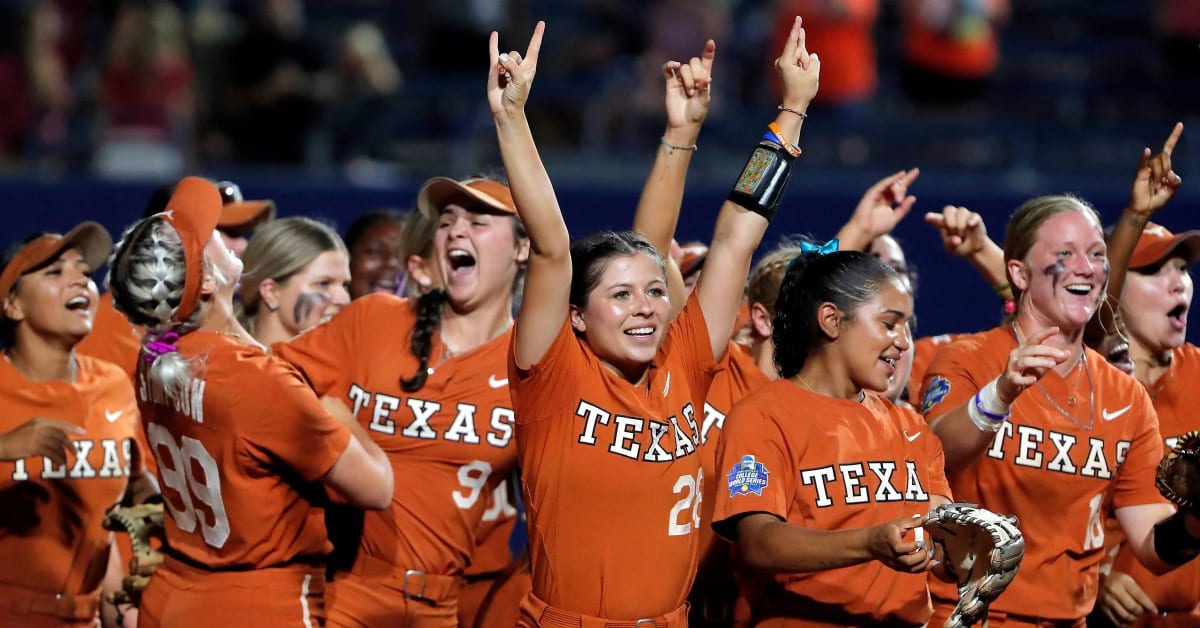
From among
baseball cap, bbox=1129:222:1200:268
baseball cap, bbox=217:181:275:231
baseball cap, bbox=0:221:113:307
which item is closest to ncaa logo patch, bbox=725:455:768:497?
baseball cap, bbox=1129:222:1200:268

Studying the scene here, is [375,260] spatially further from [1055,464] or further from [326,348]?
[1055,464]

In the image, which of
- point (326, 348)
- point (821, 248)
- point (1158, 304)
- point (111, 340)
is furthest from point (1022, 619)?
point (111, 340)

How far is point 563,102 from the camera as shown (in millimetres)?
9312

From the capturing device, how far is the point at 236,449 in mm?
3830

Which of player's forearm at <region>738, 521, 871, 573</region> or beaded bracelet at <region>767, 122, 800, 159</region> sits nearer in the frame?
player's forearm at <region>738, 521, 871, 573</region>

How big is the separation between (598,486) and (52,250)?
2.11 m

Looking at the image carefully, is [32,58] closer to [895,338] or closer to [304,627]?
[304,627]

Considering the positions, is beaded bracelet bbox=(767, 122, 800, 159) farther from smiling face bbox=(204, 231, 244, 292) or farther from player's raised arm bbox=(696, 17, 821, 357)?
smiling face bbox=(204, 231, 244, 292)

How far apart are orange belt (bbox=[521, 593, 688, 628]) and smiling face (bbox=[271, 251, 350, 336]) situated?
65.6 inches

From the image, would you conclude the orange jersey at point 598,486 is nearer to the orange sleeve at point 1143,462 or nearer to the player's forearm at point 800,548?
the player's forearm at point 800,548

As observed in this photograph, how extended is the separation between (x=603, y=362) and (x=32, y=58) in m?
7.37

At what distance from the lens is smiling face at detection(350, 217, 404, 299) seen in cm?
577

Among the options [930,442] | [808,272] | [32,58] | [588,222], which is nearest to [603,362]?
[808,272]

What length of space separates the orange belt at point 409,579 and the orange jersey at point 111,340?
1452mm
